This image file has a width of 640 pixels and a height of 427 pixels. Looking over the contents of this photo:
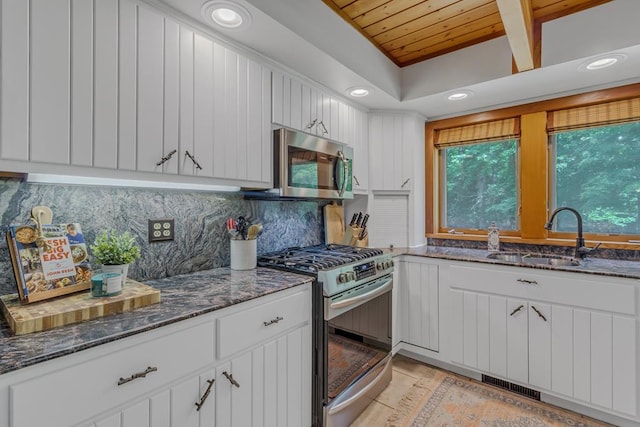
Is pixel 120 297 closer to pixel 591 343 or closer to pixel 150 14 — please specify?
pixel 150 14

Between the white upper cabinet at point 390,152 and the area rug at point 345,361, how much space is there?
1.42 metres

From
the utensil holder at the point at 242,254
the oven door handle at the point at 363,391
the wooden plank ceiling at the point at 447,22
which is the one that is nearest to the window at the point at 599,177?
the wooden plank ceiling at the point at 447,22

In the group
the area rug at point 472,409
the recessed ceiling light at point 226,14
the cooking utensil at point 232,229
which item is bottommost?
the area rug at point 472,409

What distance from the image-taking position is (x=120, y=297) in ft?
3.63

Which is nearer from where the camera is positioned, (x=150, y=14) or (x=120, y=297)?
(x=120, y=297)

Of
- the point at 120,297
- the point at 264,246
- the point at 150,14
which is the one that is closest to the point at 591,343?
the point at 264,246

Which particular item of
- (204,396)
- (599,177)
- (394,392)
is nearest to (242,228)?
(204,396)

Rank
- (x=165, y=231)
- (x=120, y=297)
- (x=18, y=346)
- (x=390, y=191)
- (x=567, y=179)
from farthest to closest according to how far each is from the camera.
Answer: (x=390, y=191), (x=567, y=179), (x=165, y=231), (x=120, y=297), (x=18, y=346)

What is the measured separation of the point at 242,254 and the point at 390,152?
1693 mm

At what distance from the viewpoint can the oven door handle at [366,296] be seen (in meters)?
1.66

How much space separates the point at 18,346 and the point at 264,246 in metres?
1.40

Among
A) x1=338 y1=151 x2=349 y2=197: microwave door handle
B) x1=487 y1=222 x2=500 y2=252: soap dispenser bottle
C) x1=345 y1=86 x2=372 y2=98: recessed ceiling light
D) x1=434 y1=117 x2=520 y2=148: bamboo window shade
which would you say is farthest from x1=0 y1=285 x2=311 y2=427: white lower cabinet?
x1=434 y1=117 x2=520 y2=148: bamboo window shade

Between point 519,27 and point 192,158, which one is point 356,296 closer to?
point 192,158

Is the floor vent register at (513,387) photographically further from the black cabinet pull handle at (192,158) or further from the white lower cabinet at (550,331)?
the black cabinet pull handle at (192,158)
